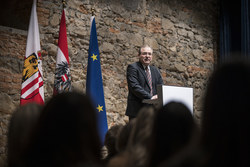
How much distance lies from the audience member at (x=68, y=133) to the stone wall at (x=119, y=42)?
2.98 m

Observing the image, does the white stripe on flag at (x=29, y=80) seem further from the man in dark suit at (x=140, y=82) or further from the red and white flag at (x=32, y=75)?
the man in dark suit at (x=140, y=82)

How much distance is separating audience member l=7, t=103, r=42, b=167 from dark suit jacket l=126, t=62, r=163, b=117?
2450 mm

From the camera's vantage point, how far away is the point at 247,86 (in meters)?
0.72

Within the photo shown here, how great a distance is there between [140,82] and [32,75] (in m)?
1.34

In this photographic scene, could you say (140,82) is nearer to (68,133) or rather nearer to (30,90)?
(30,90)

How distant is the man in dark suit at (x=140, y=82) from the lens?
12.1 ft

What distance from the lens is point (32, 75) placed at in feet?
11.8

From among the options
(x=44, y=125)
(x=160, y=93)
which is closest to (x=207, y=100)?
(x=44, y=125)

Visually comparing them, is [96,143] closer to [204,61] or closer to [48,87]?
[48,87]

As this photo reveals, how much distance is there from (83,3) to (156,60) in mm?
1821

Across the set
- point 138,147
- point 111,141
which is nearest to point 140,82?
point 111,141

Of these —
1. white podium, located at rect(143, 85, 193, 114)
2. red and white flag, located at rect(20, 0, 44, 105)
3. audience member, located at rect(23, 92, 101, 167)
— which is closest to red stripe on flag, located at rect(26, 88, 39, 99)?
red and white flag, located at rect(20, 0, 44, 105)

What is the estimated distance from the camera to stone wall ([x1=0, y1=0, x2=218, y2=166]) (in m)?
4.12

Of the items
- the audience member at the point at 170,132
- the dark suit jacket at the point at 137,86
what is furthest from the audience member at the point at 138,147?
the dark suit jacket at the point at 137,86
